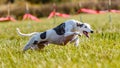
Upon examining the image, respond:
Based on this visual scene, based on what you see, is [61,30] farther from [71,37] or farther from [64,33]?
[71,37]

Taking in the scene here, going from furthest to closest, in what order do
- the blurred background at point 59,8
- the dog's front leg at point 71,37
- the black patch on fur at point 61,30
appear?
1. the blurred background at point 59,8
2. the black patch on fur at point 61,30
3. the dog's front leg at point 71,37

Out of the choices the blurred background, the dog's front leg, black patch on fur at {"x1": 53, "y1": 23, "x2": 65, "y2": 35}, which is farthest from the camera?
the blurred background

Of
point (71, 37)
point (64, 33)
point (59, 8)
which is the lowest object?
point (59, 8)

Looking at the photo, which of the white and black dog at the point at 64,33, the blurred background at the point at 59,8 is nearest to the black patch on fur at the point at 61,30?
the white and black dog at the point at 64,33

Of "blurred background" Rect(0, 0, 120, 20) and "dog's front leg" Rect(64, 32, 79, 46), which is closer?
"dog's front leg" Rect(64, 32, 79, 46)

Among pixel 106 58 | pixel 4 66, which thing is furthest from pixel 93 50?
pixel 4 66

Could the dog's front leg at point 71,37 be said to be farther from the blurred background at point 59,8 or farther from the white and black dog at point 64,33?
the blurred background at point 59,8

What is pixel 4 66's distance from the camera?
6.47m

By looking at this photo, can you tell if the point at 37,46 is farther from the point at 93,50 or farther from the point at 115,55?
the point at 115,55

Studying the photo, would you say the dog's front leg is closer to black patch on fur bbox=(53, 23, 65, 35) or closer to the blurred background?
black patch on fur bbox=(53, 23, 65, 35)

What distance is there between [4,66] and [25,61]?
0.46 metres

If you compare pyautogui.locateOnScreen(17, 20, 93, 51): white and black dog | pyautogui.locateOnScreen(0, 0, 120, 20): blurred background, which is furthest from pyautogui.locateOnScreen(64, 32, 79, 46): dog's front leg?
pyautogui.locateOnScreen(0, 0, 120, 20): blurred background

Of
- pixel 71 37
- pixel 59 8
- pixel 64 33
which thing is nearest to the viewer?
pixel 64 33

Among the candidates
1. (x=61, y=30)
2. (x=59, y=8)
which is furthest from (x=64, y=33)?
(x=59, y=8)
